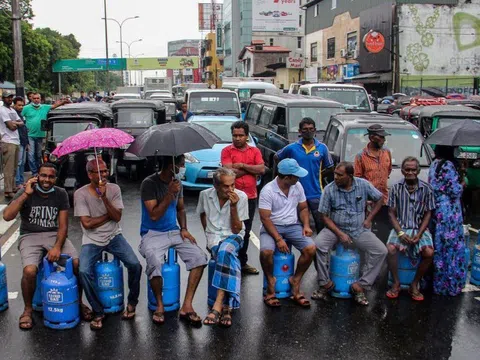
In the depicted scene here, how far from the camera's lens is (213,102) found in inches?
733

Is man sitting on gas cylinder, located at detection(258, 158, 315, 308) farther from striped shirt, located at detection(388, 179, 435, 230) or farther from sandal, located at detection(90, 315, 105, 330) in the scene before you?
sandal, located at detection(90, 315, 105, 330)

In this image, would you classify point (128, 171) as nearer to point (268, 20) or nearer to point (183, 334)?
point (183, 334)

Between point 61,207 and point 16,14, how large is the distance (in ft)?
41.6

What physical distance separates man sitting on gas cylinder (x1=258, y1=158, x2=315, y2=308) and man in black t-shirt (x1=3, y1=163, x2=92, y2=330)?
73.0 inches

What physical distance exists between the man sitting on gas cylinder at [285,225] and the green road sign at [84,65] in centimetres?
6250

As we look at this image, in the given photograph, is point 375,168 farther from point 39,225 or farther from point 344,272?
point 39,225

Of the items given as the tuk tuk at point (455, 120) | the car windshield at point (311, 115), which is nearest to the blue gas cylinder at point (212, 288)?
the tuk tuk at point (455, 120)

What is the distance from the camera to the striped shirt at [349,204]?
19.8ft

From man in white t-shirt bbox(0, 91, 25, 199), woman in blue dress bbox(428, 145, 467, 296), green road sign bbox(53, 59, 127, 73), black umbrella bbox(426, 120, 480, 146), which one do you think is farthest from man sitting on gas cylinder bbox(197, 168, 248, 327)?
green road sign bbox(53, 59, 127, 73)

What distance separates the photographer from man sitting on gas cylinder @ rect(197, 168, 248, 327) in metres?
5.41

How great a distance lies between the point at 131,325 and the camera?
531 centimetres

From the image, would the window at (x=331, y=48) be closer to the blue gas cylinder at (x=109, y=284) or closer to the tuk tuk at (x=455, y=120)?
the tuk tuk at (x=455, y=120)

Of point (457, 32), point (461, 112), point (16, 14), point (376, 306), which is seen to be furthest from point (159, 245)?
point (457, 32)

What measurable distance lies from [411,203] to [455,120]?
20.6 ft
